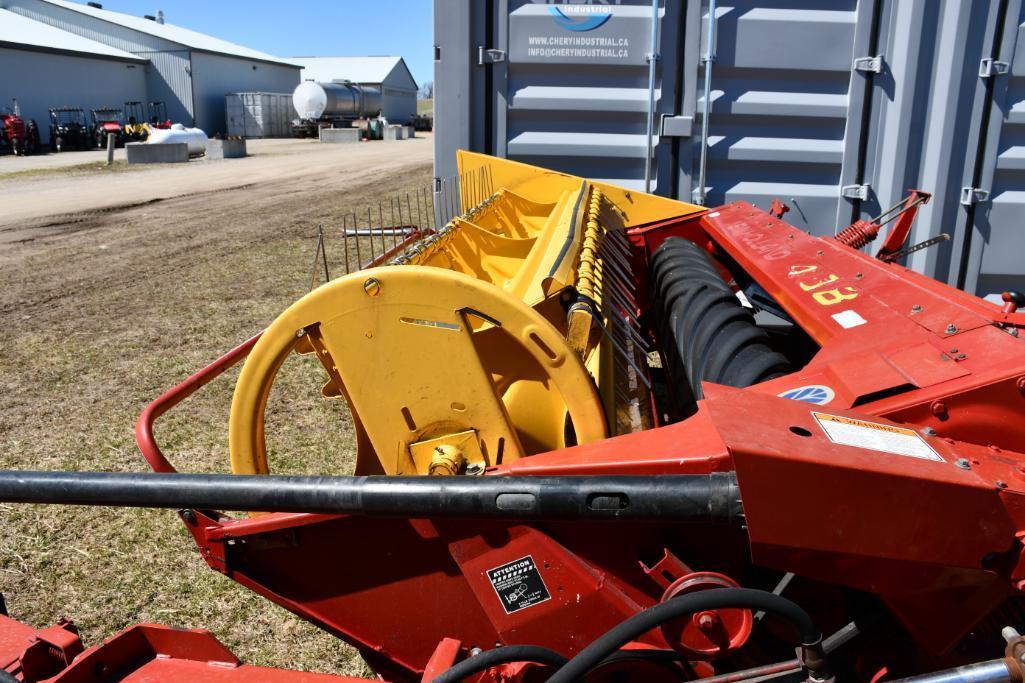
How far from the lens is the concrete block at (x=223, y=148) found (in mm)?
24719

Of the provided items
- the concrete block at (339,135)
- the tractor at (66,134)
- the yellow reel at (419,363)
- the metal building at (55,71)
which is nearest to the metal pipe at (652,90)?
the yellow reel at (419,363)

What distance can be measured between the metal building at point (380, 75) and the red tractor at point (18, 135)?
26031 millimetres

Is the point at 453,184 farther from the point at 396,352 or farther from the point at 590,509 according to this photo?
the point at 590,509

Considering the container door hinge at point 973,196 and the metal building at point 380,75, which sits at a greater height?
the metal building at point 380,75

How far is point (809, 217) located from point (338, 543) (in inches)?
137

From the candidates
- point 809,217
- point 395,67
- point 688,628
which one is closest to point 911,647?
point 688,628

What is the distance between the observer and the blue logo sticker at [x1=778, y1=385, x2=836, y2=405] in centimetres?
163

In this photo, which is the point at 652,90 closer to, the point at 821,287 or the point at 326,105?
the point at 821,287

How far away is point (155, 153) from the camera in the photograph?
2266 cm

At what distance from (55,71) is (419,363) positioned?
35513 millimetres

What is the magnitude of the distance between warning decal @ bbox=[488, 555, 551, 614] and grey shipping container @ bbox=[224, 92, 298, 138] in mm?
40125

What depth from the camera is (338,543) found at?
1.73 m

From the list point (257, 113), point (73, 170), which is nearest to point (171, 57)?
point (257, 113)

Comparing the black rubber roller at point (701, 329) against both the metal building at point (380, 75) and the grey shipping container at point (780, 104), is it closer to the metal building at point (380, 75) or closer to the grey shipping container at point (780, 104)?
the grey shipping container at point (780, 104)
